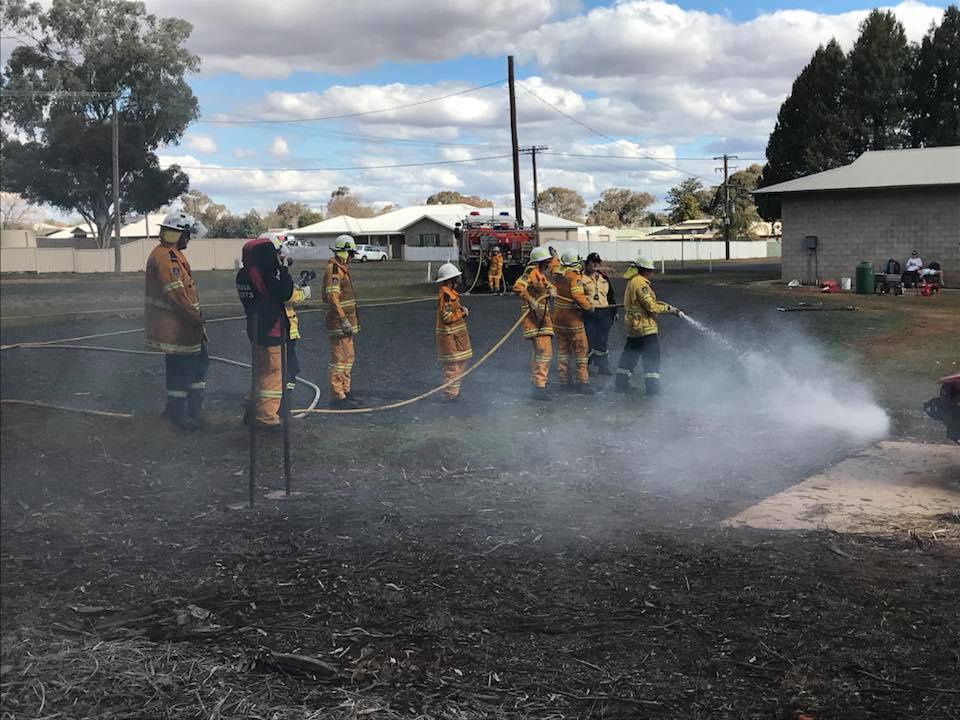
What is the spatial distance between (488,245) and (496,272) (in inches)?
45.9

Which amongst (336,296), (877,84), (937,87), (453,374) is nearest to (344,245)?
(336,296)

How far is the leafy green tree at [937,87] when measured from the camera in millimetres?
46062

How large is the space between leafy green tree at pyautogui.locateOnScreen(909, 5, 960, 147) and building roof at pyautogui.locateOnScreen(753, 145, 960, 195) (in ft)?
60.0

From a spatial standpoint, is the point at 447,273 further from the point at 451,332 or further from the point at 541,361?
the point at 541,361

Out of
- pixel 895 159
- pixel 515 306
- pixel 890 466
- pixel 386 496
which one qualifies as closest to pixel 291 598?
pixel 386 496

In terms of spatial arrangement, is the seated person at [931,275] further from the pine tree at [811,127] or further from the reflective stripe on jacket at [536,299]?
the pine tree at [811,127]

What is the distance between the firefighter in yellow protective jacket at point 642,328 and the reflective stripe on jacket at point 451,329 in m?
1.90

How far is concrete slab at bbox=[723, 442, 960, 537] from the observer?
5.82 metres

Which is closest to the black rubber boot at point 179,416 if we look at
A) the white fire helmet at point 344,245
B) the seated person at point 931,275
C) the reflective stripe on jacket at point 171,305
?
the reflective stripe on jacket at point 171,305

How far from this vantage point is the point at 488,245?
92.4 feet

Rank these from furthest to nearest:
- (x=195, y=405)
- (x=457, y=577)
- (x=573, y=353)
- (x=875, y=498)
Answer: (x=573, y=353) → (x=195, y=405) → (x=875, y=498) → (x=457, y=577)

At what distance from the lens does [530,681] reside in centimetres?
374

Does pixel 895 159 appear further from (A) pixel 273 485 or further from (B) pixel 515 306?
(A) pixel 273 485

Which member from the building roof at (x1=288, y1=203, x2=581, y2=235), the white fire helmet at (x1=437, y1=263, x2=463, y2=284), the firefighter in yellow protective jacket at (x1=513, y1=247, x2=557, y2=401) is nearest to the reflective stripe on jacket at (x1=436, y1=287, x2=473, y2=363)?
the white fire helmet at (x1=437, y1=263, x2=463, y2=284)
